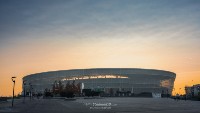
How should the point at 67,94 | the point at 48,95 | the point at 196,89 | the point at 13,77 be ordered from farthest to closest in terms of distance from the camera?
the point at 196,89 < the point at 48,95 < the point at 67,94 < the point at 13,77

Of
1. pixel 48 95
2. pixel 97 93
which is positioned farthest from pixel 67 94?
pixel 97 93

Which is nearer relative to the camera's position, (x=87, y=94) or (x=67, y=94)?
(x=67, y=94)

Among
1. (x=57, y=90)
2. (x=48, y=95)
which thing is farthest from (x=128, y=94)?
(x=48, y=95)

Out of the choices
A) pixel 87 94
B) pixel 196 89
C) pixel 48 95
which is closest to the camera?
pixel 48 95

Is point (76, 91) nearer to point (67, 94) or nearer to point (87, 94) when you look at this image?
point (87, 94)

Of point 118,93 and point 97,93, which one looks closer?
point 97,93

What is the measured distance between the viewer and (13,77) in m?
50.1

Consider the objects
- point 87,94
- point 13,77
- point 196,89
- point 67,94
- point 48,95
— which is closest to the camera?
point 13,77

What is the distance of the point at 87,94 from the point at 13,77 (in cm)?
10303

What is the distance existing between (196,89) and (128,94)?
44206mm

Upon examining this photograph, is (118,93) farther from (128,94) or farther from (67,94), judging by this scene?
(67,94)

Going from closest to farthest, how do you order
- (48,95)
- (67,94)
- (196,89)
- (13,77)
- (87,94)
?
(13,77) < (67,94) < (48,95) < (87,94) < (196,89)

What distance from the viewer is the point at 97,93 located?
154 metres

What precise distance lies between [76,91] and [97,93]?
1220 centimetres
